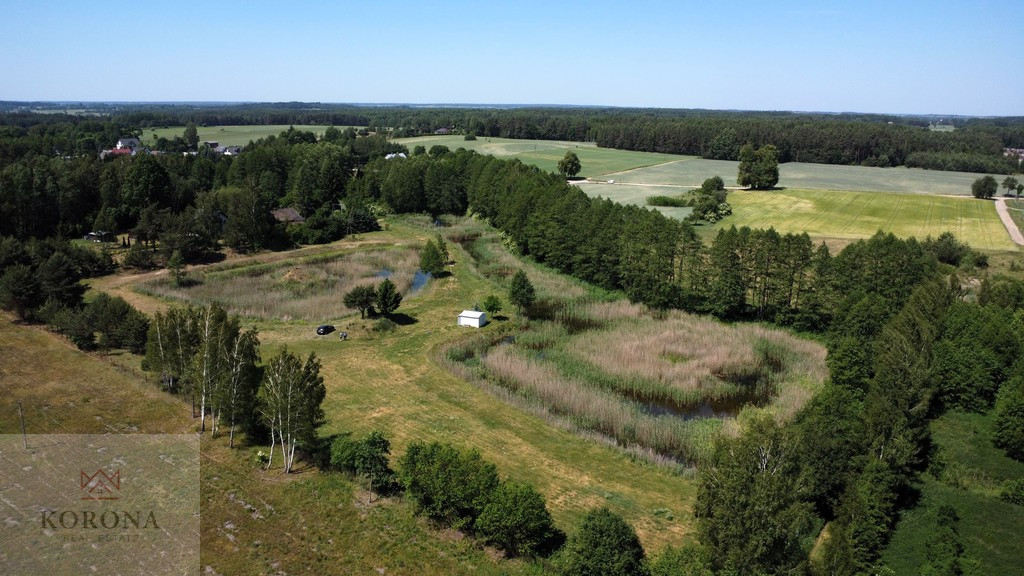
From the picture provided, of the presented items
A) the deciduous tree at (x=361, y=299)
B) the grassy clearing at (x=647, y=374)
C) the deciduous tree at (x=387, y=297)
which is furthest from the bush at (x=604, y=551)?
the deciduous tree at (x=361, y=299)

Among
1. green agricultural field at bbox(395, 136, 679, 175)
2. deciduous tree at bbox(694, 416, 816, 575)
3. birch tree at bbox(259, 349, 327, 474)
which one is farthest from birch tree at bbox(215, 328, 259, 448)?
green agricultural field at bbox(395, 136, 679, 175)

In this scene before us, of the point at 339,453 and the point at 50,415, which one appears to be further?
the point at 50,415

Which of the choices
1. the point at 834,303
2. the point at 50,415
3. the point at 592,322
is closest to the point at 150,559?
the point at 50,415

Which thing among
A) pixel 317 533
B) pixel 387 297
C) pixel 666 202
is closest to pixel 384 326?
pixel 387 297

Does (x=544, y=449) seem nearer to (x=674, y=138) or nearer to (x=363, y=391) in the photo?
(x=363, y=391)

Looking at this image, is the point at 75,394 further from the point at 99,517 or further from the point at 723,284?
the point at 723,284

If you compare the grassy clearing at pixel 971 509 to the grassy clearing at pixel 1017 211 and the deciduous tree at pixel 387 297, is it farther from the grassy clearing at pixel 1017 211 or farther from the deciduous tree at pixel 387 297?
the grassy clearing at pixel 1017 211

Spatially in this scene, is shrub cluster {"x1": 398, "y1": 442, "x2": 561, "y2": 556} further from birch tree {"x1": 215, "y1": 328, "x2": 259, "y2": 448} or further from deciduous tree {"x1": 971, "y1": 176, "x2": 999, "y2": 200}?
deciduous tree {"x1": 971, "y1": 176, "x2": 999, "y2": 200}
